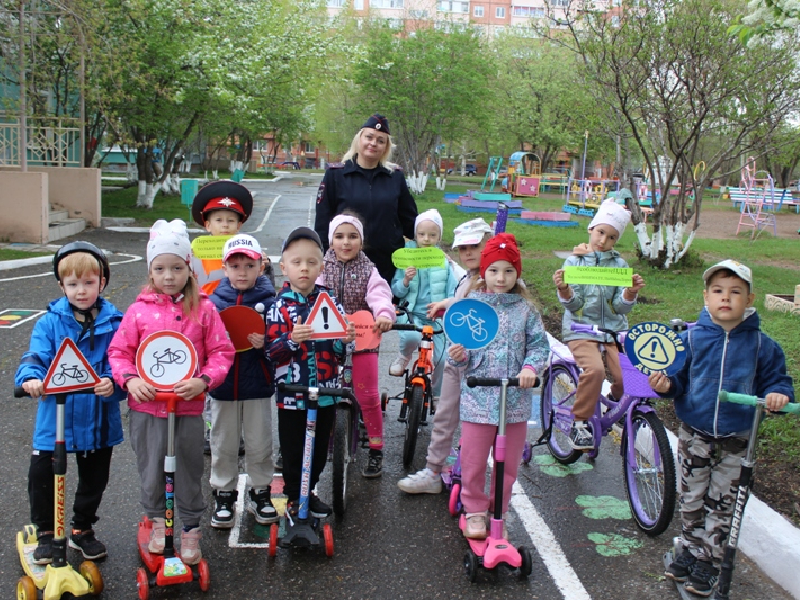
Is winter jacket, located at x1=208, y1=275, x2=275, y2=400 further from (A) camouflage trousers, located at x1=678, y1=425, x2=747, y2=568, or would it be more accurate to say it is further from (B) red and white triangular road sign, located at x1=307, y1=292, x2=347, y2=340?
(A) camouflage trousers, located at x1=678, y1=425, x2=747, y2=568

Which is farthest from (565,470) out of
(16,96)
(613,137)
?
(16,96)

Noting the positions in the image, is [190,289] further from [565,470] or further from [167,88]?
[167,88]

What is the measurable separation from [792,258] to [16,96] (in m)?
19.0

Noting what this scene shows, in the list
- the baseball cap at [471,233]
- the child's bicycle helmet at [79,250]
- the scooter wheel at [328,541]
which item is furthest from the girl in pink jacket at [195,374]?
the baseball cap at [471,233]

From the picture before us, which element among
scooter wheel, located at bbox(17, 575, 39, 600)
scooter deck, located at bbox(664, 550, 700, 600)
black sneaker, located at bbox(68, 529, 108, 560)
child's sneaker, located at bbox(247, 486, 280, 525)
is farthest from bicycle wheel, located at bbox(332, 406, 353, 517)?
scooter deck, located at bbox(664, 550, 700, 600)

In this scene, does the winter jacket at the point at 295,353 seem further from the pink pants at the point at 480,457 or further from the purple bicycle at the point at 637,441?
the purple bicycle at the point at 637,441

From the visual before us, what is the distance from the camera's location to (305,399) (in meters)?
4.05

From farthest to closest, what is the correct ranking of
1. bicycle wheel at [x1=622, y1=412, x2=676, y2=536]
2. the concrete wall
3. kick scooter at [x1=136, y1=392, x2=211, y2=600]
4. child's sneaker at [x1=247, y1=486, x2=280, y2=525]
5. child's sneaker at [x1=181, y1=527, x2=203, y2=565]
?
1. the concrete wall
2. child's sneaker at [x1=247, y1=486, x2=280, y2=525]
3. bicycle wheel at [x1=622, y1=412, x2=676, y2=536]
4. child's sneaker at [x1=181, y1=527, x2=203, y2=565]
5. kick scooter at [x1=136, y1=392, x2=211, y2=600]

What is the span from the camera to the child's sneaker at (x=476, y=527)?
4082mm

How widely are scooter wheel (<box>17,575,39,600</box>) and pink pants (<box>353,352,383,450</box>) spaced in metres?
2.27

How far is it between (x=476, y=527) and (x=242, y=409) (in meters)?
1.47

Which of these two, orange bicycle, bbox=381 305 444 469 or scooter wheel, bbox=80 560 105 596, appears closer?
scooter wheel, bbox=80 560 105 596

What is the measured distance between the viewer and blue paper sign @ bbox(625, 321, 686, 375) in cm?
371

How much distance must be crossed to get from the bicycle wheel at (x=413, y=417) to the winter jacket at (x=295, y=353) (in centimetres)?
106
